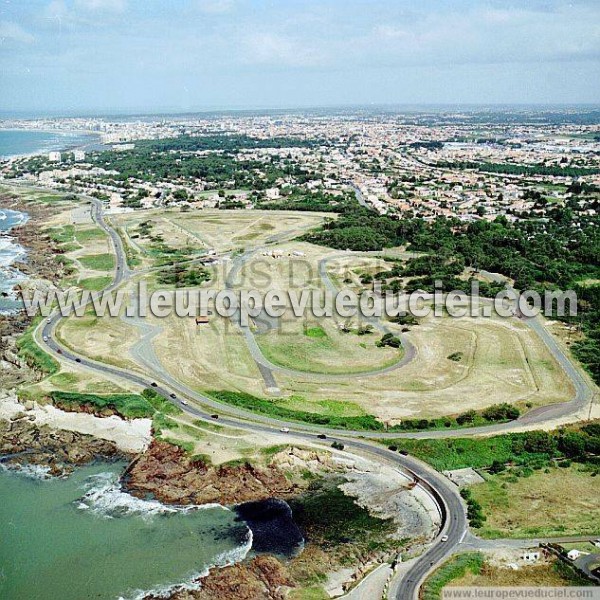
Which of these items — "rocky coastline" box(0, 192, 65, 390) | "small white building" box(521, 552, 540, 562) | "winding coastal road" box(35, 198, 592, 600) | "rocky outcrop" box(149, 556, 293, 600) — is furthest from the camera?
"rocky coastline" box(0, 192, 65, 390)

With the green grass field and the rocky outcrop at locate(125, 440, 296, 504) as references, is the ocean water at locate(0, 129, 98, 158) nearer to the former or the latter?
the green grass field

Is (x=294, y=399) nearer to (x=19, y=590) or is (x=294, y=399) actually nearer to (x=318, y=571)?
(x=318, y=571)

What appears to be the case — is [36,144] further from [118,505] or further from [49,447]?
[118,505]

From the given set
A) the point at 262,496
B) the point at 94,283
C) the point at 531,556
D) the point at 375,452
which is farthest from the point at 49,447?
the point at 94,283

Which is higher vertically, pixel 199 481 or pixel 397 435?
pixel 397 435

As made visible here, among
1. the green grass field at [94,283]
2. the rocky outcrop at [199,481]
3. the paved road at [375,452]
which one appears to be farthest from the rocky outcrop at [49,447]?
the green grass field at [94,283]

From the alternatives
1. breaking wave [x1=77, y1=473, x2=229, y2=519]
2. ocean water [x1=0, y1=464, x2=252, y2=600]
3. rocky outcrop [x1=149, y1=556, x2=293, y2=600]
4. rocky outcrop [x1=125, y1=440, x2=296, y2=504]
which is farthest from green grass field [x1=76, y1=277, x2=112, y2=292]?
rocky outcrop [x1=149, y1=556, x2=293, y2=600]
